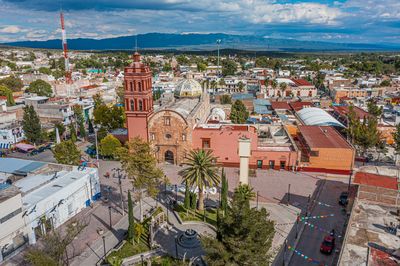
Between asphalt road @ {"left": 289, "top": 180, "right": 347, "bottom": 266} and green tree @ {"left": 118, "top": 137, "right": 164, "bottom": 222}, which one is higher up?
green tree @ {"left": 118, "top": 137, "right": 164, "bottom": 222}

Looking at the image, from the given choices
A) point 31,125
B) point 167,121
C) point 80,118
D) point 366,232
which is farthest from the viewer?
point 80,118

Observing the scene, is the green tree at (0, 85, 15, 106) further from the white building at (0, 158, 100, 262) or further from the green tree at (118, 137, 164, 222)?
the green tree at (118, 137, 164, 222)

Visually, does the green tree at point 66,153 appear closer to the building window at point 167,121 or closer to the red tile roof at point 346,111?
the building window at point 167,121

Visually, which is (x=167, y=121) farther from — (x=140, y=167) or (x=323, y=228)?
(x=323, y=228)

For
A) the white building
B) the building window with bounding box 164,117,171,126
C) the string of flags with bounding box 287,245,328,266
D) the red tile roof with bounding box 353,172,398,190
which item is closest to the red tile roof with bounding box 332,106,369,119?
the red tile roof with bounding box 353,172,398,190

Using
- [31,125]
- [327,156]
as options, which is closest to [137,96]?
[31,125]
